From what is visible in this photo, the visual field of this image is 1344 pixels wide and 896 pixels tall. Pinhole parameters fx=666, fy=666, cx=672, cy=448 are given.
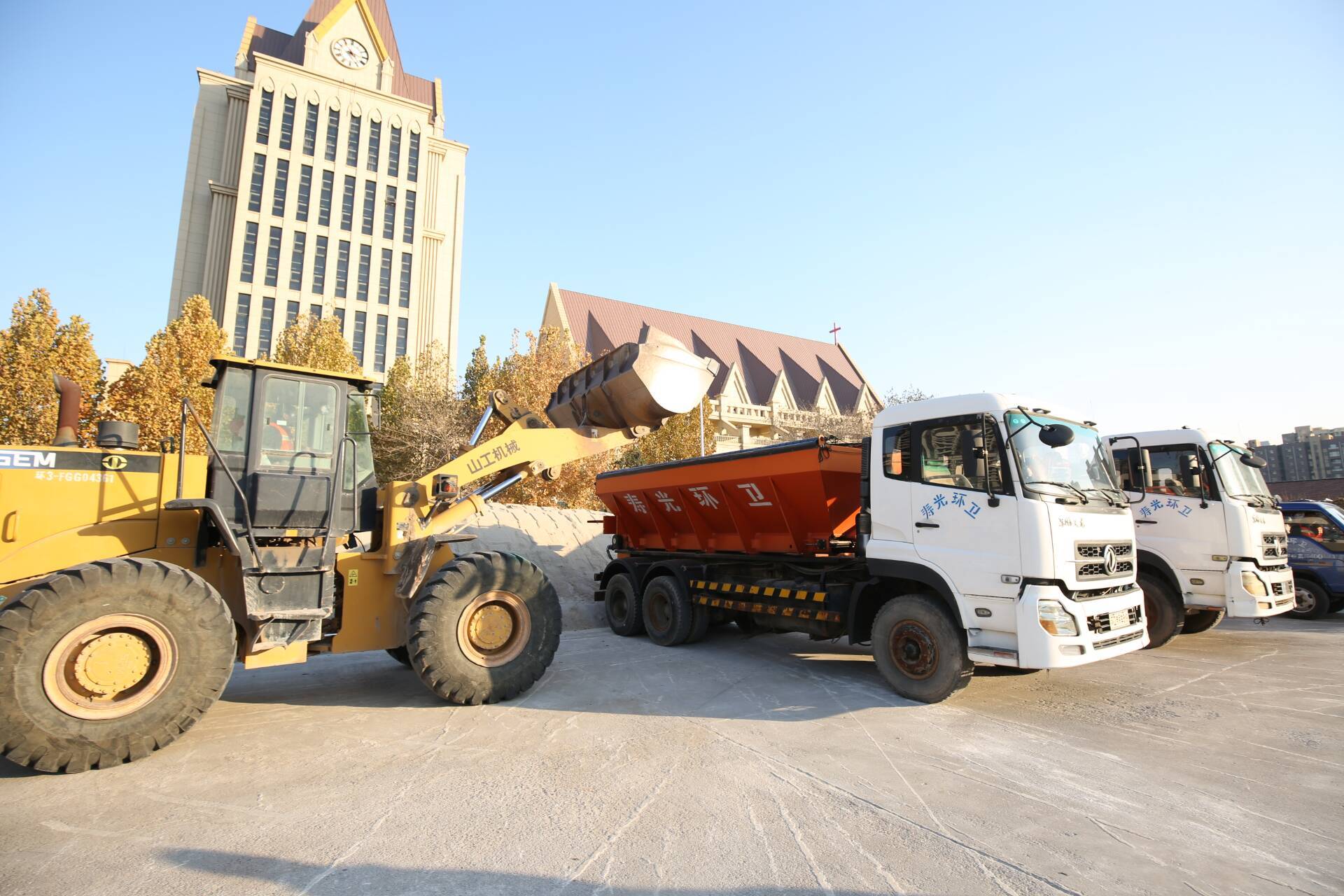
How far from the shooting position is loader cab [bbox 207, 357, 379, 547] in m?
5.64

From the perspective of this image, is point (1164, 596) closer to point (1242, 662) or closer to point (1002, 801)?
point (1242, 662)

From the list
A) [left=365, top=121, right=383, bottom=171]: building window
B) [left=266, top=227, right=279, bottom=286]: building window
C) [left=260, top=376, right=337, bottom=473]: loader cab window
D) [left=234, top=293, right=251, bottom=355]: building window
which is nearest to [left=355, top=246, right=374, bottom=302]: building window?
[left=266, top=227, right=279, bottom=286]: building window

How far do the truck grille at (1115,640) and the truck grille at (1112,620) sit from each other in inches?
2.8

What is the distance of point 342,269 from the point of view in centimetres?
5088

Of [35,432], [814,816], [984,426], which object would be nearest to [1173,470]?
[984,426]

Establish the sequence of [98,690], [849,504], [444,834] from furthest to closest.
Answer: [849,504] → [98,690] → [444,834]

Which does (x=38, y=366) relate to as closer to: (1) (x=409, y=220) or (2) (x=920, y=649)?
(2) (x=920, y=649)

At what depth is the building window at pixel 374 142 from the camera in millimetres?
Answer: 53375

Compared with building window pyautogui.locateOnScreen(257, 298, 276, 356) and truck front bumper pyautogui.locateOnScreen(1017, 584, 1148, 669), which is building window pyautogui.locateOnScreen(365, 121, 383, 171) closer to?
building window pyautogui.locateOnScreen(257, 298, 276, 356)

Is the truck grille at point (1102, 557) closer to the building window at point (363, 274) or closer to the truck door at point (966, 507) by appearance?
the truck door at point (966, 507)

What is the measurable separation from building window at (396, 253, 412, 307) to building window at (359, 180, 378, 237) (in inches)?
119

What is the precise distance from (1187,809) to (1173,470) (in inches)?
244

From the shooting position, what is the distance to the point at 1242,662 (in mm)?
8211

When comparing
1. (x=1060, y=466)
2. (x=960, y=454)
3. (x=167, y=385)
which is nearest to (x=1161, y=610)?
(x=1060, y=466)
